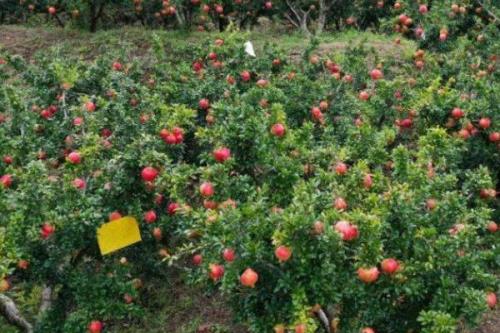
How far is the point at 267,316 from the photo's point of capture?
10.7 ft

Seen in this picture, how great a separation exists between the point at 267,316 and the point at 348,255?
51 centimetres

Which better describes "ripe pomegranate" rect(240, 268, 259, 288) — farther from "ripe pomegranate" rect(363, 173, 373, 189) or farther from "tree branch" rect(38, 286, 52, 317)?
"tree branch" rect(38, 286, 52, 317)

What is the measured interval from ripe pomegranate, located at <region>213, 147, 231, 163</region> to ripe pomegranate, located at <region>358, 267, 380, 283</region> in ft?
3.70

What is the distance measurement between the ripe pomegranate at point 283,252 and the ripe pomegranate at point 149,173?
118cm

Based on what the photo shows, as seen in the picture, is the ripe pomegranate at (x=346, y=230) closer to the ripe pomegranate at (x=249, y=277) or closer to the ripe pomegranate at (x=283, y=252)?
the ripe pomegranate at (x=283, y=252)

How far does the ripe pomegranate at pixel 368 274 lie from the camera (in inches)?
121

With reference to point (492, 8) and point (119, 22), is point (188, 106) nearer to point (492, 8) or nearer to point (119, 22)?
point (492, 8)

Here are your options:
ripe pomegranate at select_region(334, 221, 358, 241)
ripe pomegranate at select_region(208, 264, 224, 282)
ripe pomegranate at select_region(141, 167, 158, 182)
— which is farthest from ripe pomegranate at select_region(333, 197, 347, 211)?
ripe pomegranate at select_region(141, 167, 158, 182)

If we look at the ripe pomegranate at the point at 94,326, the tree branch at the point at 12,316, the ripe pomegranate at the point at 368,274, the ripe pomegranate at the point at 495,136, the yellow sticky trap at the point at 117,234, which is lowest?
the tree branch at the point at 12,316

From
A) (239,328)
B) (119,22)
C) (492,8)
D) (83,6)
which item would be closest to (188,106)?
(239,328)

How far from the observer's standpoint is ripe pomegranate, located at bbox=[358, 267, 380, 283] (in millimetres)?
3068

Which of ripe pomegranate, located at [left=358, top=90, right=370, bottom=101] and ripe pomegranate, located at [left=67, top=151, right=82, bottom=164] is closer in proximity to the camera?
ripe pomegranate, located at [left=67, top=151, right=82, bottom=164]

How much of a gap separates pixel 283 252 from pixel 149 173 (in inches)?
48.1

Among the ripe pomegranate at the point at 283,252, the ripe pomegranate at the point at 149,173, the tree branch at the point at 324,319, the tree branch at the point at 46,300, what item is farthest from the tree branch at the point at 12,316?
the ripe pomegranate at the point at 283,252
